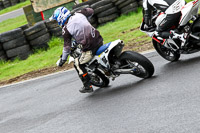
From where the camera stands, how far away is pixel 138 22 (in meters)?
13.7

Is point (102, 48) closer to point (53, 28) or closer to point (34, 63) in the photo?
point (34, 63)

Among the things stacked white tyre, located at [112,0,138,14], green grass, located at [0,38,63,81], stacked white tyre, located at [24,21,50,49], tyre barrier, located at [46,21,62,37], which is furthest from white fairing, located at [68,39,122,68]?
stacked white tyre, located at [112,0,138,14]

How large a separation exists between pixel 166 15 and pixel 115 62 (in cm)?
132

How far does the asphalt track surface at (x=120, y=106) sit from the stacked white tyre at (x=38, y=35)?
513 centimetres

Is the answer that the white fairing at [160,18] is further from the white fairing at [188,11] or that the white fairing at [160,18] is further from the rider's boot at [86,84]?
the rider's boot at [86,84]

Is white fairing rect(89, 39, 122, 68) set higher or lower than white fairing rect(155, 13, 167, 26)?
lower

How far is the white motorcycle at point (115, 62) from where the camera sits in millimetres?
6781

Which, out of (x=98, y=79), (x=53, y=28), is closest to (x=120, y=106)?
(x=98, y=79)

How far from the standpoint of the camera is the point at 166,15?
7.08 meters

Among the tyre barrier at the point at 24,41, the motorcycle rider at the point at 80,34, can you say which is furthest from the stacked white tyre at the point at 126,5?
the motorcycle rider at the point at 80,34

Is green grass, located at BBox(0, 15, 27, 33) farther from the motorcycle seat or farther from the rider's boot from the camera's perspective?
the motorcycle seat

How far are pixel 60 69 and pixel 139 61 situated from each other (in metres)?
4.67

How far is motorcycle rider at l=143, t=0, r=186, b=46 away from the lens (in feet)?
23.0

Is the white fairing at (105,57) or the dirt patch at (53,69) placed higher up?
the white fairing at (105,57)
